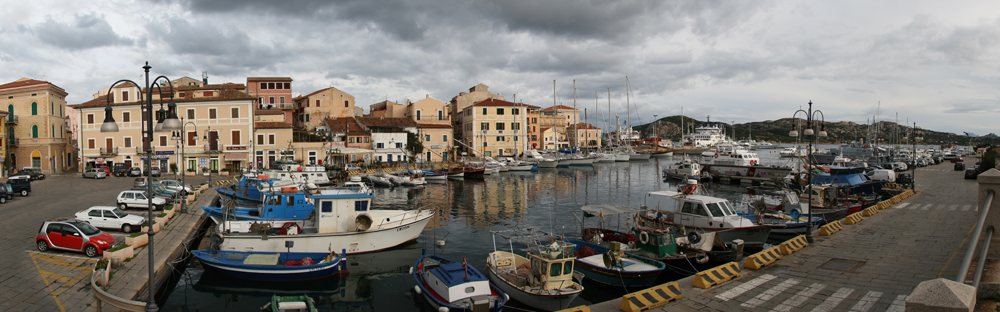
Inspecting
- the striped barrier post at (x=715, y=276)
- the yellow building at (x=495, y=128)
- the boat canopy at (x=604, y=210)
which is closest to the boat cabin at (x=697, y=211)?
the boat canopy at (x=604, y=210)

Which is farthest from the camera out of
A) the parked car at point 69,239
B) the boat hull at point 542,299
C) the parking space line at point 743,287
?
the parked car at point 69,239

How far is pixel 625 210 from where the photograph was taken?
62.6ft

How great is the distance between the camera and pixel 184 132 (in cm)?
4950

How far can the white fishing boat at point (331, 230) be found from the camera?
17766 millimetres

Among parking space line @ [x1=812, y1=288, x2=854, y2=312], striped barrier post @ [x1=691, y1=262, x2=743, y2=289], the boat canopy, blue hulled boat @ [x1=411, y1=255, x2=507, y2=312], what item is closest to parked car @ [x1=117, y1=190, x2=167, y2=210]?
blue hulled boat @ [x1=411, y1=255, x2=507, y2=312]

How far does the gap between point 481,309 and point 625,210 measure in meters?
9.07

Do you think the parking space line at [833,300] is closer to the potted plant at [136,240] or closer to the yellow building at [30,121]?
the potted plant at [136,240]

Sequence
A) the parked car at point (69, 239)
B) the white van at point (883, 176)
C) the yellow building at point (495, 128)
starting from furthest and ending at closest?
1. the yellow building at point (495, 128)
2. the white van at point (883, 176)
3. the parked car at point (69, 239)

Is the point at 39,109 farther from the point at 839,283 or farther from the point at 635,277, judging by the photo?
the point at 839,283

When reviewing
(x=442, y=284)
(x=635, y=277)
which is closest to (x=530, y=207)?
(x=635, y=277)

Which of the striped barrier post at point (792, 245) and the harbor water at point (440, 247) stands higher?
the striped barrier post at point (792, 245)

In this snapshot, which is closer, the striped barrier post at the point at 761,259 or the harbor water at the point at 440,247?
the striped barrier post at the point at 761,259

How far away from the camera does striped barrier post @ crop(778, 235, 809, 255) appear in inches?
572

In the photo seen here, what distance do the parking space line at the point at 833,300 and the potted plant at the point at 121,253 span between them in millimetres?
17700
